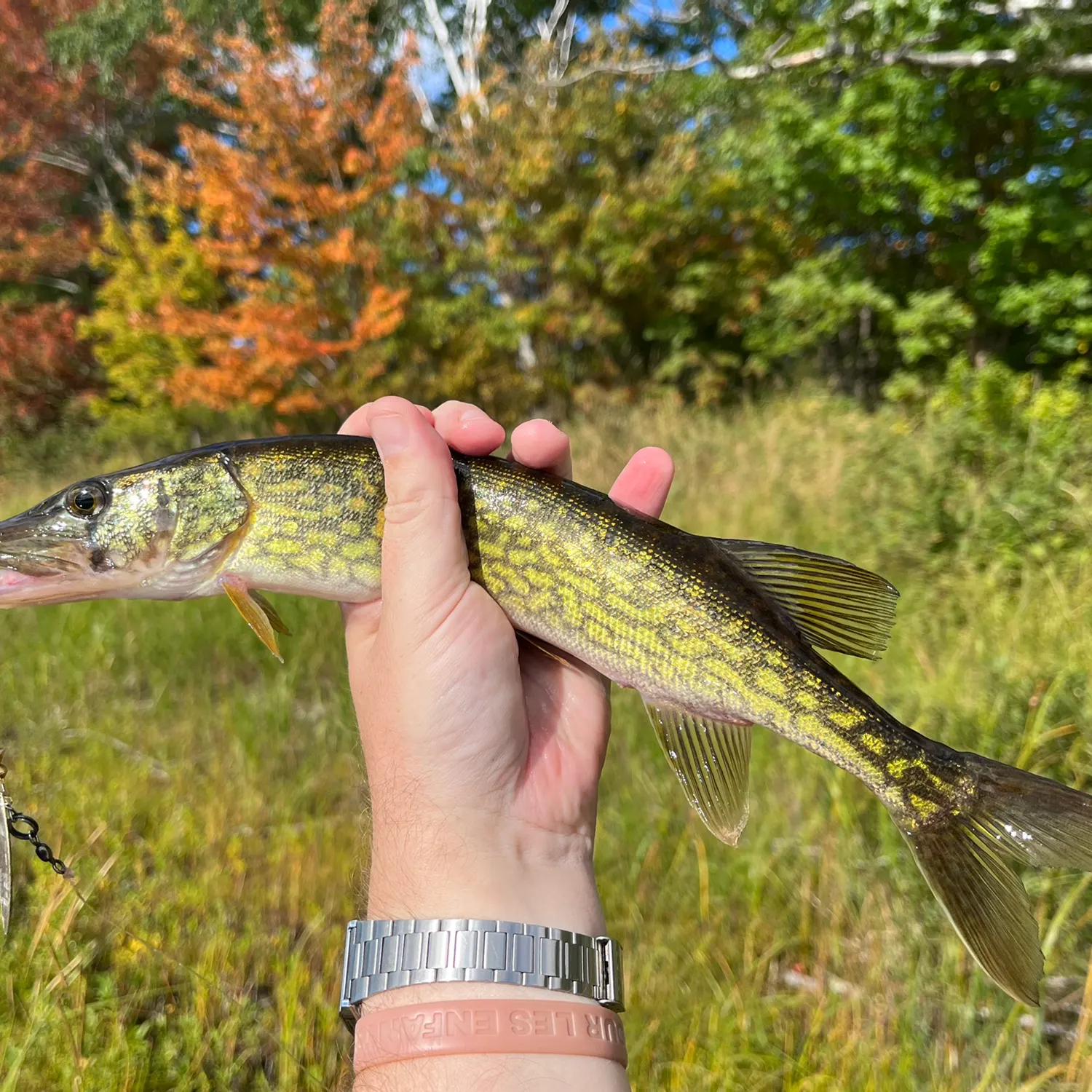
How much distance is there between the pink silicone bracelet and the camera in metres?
1.44

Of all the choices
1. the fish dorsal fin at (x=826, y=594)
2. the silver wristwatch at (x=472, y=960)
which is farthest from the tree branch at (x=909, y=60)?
the silver wristwatch at (x=472, y=960)

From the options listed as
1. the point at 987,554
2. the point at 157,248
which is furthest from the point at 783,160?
the point at 157,248

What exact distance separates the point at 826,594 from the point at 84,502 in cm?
213

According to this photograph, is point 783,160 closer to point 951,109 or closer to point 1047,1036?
point 951,109

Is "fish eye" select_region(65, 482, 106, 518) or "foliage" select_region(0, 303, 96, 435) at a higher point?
"fish eye" select_region(65, 482, 106, 518)

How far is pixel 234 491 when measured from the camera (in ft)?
6.86

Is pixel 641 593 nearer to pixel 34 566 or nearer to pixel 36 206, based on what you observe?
pixel 34 566

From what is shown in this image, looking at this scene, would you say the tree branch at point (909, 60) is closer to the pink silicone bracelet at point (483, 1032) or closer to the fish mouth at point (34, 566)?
the fish mouth at point (34, 566)

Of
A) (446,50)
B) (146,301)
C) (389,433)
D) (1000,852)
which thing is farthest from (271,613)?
(446,50)

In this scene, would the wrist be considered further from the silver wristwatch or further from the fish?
the fish

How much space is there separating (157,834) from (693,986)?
7.18 ft

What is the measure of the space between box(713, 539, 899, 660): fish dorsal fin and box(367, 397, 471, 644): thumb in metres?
0.74

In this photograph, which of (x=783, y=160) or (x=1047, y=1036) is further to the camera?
(x=783, y=160)

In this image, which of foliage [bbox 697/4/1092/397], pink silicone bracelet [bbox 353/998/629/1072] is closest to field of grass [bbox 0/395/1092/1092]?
pink silicone bracelet [bbox 353/998/629/1072]
